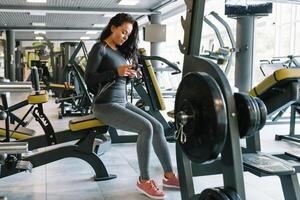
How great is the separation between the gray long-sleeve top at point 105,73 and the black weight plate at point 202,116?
0.94 metres

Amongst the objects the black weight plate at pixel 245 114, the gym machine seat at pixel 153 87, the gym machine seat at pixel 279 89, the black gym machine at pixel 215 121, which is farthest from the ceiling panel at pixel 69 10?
the black weight plate at pixel 245 114

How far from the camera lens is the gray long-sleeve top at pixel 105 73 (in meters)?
2.69

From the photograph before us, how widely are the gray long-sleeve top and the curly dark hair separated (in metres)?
0.08

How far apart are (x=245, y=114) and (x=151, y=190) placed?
1263 mm

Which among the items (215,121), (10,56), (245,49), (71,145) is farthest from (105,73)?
(10,56)

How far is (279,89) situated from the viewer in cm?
252

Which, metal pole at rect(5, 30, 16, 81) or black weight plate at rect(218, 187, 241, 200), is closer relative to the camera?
black weight plate at rect(218, 187, 241, 200)

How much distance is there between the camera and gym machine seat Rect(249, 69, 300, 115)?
7.60ft

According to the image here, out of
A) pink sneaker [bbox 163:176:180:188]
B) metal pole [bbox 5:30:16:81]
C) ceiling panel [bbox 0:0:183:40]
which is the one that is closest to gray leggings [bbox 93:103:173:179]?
pink sneaker [bbox 163:176:180:188]

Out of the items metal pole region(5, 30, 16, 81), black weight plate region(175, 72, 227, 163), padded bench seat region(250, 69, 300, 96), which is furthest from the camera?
metal pole region(5, 30, 16, 81)

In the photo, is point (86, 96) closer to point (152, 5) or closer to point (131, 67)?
point (131, 67)

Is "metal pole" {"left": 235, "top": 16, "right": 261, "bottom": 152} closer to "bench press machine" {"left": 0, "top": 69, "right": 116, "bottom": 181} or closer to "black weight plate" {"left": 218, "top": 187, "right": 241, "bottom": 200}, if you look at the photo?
"bench press machine" {"left": 0, "top": 69, "right": 116, "bottom": 181}

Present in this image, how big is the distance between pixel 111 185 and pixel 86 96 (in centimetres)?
308

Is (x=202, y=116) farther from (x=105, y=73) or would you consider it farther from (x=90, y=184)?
(x=90, y=184)
